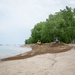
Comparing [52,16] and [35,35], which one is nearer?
[52,16]

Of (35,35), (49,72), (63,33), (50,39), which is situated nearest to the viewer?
(49,72)

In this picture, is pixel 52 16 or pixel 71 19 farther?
pixel 52 16

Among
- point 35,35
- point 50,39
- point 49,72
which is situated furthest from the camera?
point 35,35

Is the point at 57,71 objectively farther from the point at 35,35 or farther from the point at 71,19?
the point at 35,35

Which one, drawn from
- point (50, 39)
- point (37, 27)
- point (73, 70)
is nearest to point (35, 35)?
point (37, 27)

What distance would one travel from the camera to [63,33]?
7469cm

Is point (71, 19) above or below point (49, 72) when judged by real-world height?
above

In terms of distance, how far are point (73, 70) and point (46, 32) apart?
6412cm

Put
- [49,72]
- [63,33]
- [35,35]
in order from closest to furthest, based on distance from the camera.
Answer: [49,72] < [63,33] < [35,35]

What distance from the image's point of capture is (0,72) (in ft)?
45.7

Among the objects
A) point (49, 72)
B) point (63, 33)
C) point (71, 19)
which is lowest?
point (49, 72)

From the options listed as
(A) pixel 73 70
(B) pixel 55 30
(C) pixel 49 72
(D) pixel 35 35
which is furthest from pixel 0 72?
(D) pixel 35 35

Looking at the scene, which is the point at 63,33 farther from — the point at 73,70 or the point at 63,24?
the point at 73,70

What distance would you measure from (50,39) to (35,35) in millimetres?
13188
